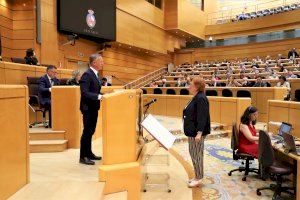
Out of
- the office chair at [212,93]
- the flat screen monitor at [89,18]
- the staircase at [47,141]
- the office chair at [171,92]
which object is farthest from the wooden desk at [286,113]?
the flat screen monitor at [89,18]

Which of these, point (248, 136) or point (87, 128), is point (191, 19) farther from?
point (87, 128)

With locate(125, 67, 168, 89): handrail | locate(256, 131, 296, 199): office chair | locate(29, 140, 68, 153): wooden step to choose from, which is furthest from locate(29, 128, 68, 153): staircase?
locate(125, 67, 168, 89): handrail

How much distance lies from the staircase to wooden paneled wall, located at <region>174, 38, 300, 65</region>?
13.9m

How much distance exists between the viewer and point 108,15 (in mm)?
11367

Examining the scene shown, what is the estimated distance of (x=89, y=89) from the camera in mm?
3387

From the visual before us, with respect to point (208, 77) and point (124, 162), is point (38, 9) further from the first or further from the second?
point (208, 77)

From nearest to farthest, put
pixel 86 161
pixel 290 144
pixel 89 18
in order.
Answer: pixel 290 144 → pixel 86 161 → pixel 89 18

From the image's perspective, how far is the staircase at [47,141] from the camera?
4043 mm

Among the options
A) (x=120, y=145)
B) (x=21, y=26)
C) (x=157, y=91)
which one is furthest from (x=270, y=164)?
(x=157, y=91)

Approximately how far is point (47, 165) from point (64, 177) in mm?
530

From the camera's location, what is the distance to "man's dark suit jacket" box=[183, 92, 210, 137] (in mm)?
3553

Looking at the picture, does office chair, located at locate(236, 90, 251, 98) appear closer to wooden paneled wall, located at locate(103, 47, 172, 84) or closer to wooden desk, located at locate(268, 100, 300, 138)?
wooden desk, located at locate(268, 100, 300, 138)

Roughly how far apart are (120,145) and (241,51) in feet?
51.2

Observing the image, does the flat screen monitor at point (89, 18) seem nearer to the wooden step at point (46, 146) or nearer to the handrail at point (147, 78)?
the handrail at point (147, 78)
